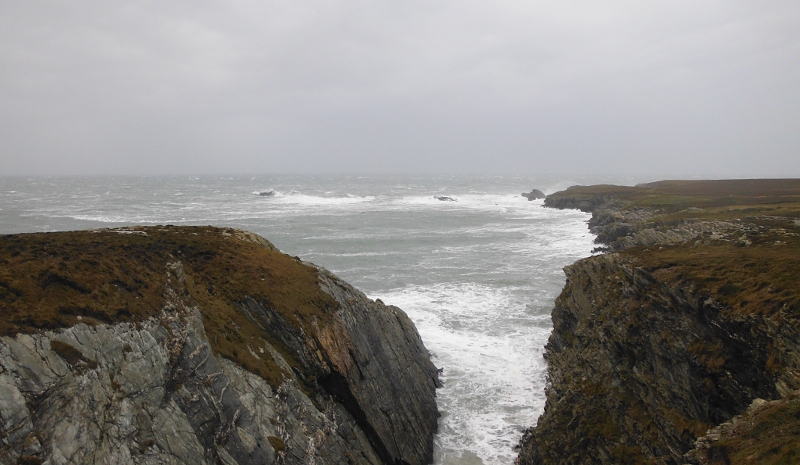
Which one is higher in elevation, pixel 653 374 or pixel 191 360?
pixel 191 360

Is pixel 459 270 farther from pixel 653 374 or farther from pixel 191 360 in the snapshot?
pixel 191 360

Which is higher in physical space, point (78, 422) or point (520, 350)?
point (78, 422)

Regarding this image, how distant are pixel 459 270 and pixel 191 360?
3476 cm

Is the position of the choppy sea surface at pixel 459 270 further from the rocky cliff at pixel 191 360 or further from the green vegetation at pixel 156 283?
the green vegetation at pixel 156 283

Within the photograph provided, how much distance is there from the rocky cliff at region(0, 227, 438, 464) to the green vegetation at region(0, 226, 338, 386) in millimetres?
56

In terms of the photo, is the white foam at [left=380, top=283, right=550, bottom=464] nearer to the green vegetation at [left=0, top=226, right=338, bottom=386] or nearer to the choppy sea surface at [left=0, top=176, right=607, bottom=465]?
the choppy sea surface at [left=0, top=176, right=607, bottom=465]

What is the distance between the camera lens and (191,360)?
12.3 metres

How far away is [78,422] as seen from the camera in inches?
359

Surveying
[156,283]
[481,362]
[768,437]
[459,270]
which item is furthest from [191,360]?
[459,270]

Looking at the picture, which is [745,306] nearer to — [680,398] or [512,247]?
[680,398]

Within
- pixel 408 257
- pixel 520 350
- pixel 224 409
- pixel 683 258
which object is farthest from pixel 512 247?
pixel 224 409

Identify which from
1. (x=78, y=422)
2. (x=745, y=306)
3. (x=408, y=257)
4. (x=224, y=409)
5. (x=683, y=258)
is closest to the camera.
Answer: (x=78, y=422)

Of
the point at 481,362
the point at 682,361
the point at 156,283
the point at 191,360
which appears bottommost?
the point at 481,362

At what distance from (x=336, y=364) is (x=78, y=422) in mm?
8462
